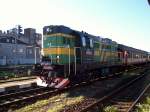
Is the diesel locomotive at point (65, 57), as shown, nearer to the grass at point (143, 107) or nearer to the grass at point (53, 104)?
the grass at point (53, 104)

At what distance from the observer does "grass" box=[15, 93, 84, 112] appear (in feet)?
33.4

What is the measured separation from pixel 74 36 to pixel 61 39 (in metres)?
1.50

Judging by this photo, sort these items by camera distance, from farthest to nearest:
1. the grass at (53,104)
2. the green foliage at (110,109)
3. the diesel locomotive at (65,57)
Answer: the diesel locomotive at (65,57)
the grass at (53,104)
the green foliage at (110,109)

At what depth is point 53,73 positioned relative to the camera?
14.5m

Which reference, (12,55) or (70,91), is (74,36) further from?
(12,55)


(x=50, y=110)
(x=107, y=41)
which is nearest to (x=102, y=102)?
(x=50, y=110)

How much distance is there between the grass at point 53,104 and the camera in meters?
10.2

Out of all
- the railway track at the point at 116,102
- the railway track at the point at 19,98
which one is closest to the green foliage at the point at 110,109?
the railway track at the point at 116,102

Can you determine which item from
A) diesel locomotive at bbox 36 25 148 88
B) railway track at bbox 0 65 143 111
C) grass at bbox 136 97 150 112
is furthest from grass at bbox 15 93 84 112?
grass at bbox 136 97 150 112

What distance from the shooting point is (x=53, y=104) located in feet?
36.6

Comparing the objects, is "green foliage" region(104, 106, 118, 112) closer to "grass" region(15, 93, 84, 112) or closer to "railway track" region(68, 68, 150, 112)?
"railway track" region(68, 68, 150, 112)

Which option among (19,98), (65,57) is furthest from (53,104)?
(65,57)

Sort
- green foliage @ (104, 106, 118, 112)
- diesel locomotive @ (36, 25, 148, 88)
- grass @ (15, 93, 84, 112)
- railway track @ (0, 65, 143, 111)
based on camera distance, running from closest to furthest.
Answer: green foliage @ (104, 106, 118, 112) → grass @ (15, 93, 84, 112) → railway track @ (0, 65, 143, 111) → diesel locomotive @ (36, 25, 148, 88)

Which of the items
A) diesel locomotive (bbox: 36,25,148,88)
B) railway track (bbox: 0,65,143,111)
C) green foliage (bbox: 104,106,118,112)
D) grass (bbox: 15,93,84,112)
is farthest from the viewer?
diesel locomotive (bbox: 36,25,148,88)
